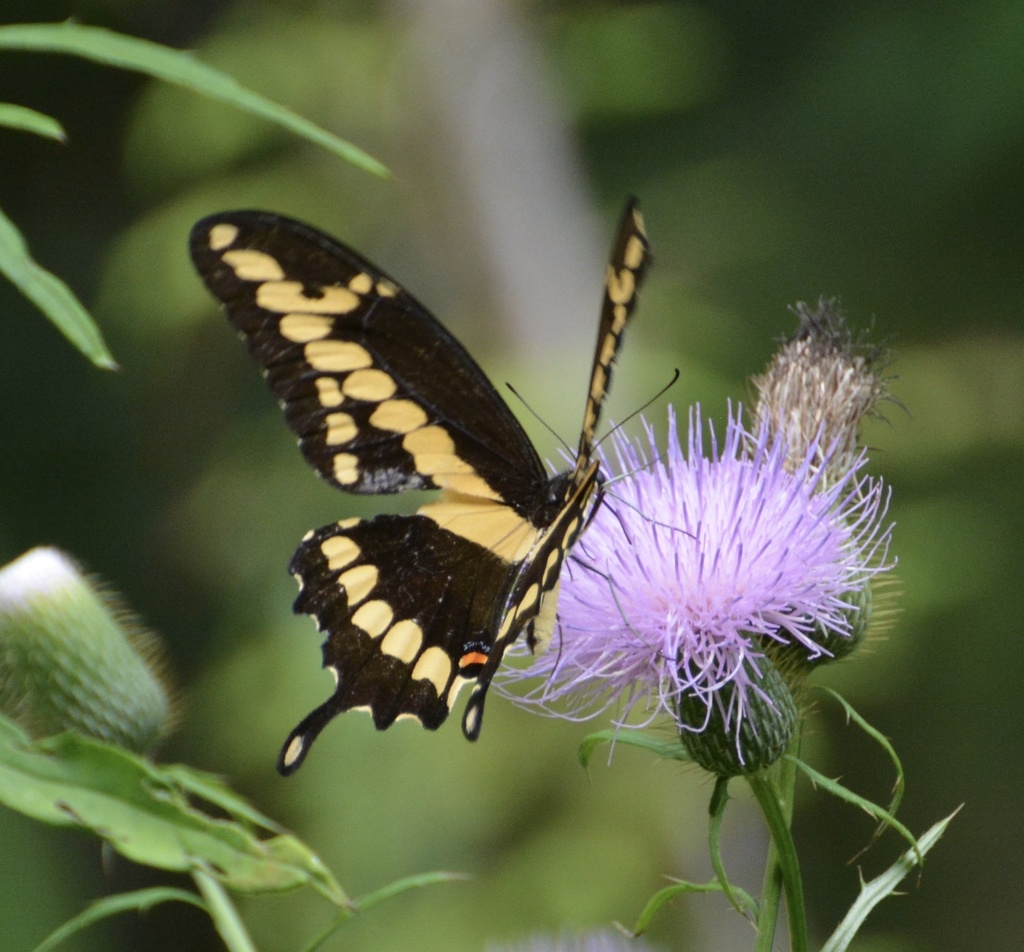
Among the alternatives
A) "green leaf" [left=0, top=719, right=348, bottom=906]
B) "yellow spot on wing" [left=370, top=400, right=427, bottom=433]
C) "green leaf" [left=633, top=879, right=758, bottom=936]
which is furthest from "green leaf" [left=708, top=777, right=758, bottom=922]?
"yellow spot on wing" [left=370, top=400, right=427, bottom=433]

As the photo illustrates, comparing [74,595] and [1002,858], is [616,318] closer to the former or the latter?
[74,595]

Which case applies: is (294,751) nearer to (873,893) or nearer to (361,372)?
(361,372)

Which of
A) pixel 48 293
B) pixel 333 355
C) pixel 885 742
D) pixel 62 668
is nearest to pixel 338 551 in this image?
pixel 333 355

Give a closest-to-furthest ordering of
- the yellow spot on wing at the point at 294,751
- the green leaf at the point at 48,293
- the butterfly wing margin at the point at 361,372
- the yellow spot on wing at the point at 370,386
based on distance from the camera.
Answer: the green leaf at the point at 48,293, the yellow spot on wing at the point at 294,751, the butterfly wing margin at the point at 361,372, the yellow spot on wing at the point at 370,386

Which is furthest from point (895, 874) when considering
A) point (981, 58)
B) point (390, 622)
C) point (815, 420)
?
point (981, 58)

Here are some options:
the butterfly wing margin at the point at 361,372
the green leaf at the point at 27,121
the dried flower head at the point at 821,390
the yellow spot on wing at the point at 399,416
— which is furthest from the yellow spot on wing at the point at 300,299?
the green leaf at the point at 27,121

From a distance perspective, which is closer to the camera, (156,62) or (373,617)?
(156,62)

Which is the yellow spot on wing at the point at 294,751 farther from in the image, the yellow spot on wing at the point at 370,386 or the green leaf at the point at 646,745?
the yellow spot on wing at the point at 370,386
